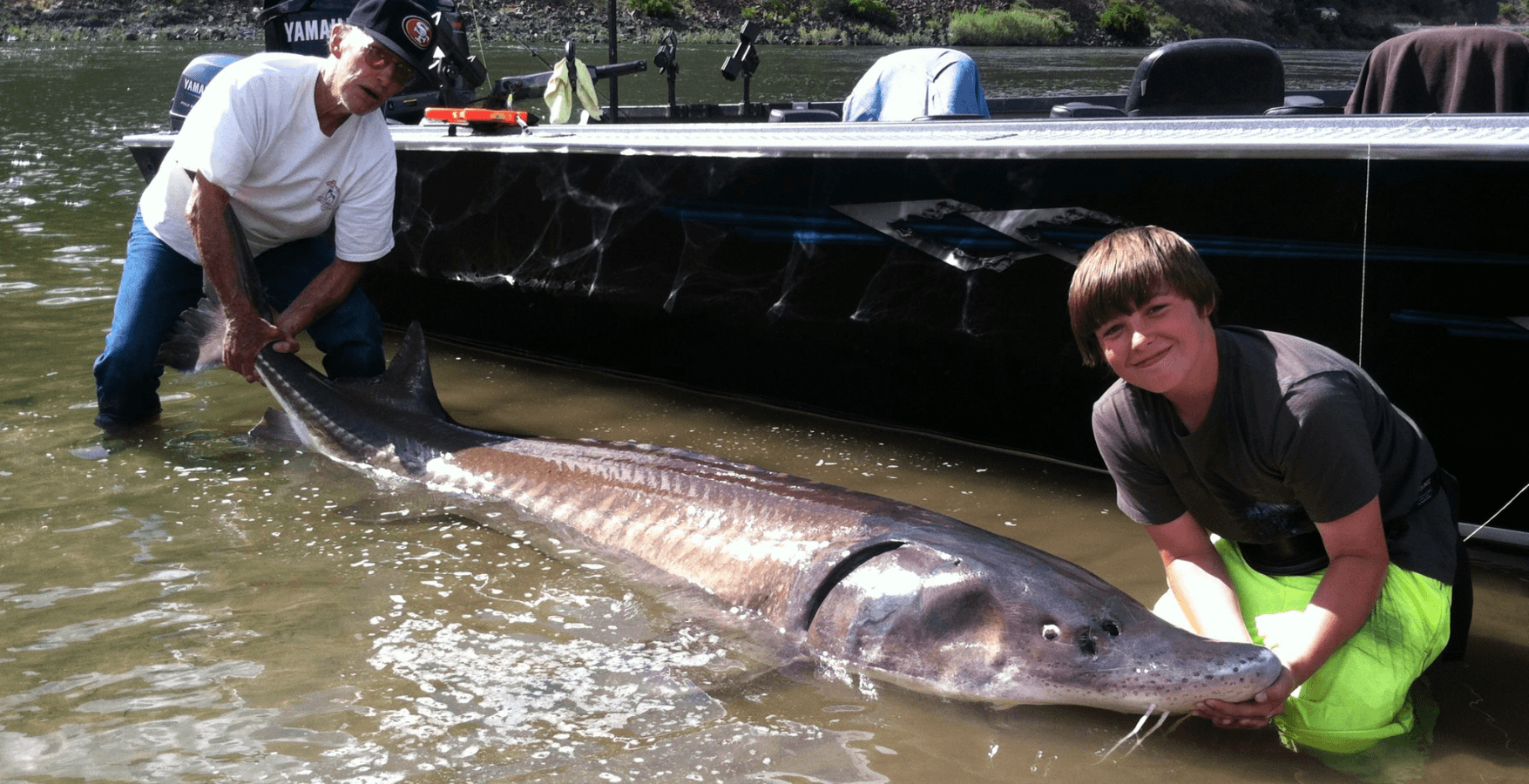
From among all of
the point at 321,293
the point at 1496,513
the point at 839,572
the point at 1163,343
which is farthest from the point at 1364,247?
the point at 321,293

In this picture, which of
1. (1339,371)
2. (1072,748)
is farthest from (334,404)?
(1339,371)

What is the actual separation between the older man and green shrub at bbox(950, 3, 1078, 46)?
58.2m

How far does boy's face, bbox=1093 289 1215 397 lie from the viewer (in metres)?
2.31

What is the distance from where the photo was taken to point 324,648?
288 cm

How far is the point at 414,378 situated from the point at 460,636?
141 centimetres

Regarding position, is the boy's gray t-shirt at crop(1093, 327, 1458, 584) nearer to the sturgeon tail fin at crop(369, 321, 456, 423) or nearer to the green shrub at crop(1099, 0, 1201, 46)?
the sturgeon tail fin at crop(369, 321, 456, 423)

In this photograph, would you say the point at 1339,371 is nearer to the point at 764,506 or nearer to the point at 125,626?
the point at 764,506

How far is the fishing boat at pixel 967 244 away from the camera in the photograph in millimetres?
3078

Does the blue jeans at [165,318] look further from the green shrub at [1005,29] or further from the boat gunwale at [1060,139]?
the green shrub at [1005,29]

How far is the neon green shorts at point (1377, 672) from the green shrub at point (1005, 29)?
197 ft

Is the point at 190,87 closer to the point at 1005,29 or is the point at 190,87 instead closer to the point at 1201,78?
the point at 1201,78

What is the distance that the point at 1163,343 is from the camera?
91.0 inches

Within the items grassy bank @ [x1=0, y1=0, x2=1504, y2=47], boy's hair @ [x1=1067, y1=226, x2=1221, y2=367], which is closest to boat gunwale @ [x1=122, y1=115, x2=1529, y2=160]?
boy's hair @ [x1=1067, y1=226, x2=1221, y2=367]

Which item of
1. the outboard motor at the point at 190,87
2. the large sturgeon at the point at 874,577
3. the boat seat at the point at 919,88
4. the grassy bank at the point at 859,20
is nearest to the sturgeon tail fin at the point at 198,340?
the large sturgeon at the point at 874,577
